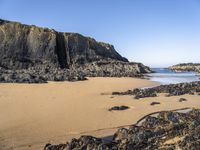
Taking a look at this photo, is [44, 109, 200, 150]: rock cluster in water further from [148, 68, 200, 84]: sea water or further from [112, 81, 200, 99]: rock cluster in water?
[148, 68, 200, 84]: sea water

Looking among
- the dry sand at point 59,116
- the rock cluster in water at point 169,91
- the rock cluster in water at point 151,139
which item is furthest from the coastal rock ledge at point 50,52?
the rock cluster in water at point 151,139

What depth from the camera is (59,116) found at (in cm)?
1388

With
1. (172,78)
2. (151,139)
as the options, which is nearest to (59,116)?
(151,139)

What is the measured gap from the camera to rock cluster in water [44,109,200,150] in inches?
323

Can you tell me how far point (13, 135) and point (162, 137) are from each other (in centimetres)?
457

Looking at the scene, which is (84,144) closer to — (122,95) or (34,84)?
(122,95)

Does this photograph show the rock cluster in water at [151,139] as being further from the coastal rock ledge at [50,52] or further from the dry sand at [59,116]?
the coastal rock ledge at [50,52]

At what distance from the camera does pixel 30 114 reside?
14.1 m

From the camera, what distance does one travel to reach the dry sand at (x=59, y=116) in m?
10.9

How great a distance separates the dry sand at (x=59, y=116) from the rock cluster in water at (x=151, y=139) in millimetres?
1698

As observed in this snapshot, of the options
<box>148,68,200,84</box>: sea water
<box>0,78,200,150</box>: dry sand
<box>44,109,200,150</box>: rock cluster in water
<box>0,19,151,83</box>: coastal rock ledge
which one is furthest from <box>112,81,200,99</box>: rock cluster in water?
<box>0,19,151,83</box>: coastal rock ledge

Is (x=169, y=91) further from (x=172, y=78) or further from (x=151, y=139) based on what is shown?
(x=172, y=78)

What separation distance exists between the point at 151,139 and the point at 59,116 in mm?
5642

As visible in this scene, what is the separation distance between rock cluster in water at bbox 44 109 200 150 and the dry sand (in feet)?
5.57
